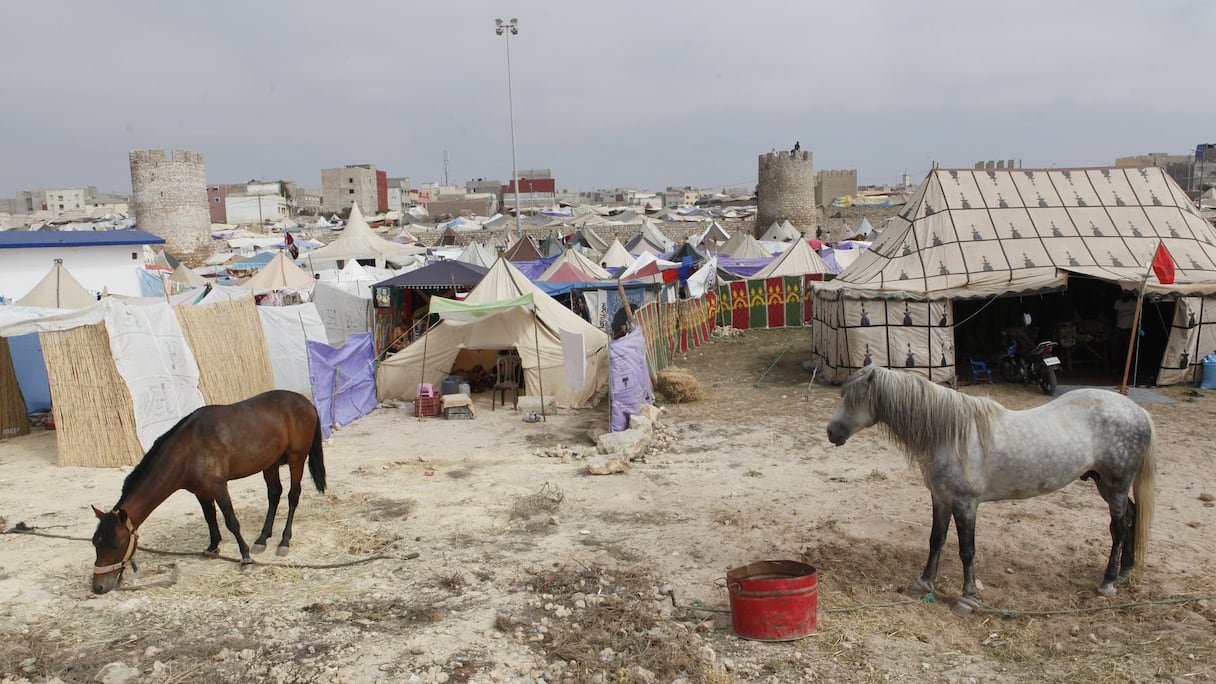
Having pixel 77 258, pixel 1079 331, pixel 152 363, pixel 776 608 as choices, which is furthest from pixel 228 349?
pixel 77 258

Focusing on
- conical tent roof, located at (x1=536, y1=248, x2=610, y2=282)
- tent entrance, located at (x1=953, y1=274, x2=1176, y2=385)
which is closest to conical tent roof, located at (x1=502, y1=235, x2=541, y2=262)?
conical tent roof, located at (x1=536, y1=248, x2=610, y2=282)

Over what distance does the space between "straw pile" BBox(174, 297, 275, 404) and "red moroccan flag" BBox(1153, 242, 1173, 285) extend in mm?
13910

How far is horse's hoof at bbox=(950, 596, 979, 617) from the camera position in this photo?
611 cm

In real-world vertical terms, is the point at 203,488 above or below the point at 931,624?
above

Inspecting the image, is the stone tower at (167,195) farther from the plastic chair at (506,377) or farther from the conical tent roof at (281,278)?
the plastic chair at (506,377)

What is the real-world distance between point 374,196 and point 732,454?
72566 millimetres

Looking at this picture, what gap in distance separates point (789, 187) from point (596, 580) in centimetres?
4495

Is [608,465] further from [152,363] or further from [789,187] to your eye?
[789,187]

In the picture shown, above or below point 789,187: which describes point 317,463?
below

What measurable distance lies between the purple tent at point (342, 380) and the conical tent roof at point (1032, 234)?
844 cm

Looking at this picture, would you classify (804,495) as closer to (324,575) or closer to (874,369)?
(874,369)

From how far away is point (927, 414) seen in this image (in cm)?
621

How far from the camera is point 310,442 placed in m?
8.06

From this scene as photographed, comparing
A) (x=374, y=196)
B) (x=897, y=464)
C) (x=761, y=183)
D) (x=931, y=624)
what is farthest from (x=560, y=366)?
(x=374, y=196)
